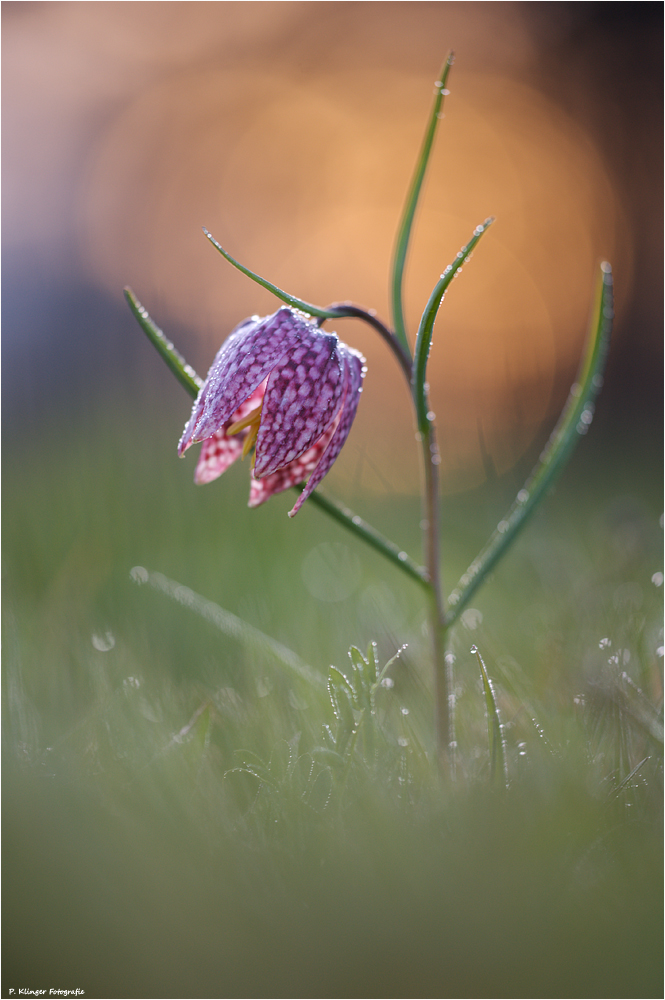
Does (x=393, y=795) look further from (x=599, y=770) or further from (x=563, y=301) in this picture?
(x=563, y=301)

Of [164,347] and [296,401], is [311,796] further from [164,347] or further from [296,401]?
[164,347]

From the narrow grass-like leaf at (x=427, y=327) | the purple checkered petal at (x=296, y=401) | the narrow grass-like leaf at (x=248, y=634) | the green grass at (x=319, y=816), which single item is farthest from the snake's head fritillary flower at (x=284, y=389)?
the green grass at (x=319, y=816)

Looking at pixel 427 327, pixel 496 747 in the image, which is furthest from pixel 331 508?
pixel 496 747

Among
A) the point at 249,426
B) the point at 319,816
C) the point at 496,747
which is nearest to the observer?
the point at 319,816

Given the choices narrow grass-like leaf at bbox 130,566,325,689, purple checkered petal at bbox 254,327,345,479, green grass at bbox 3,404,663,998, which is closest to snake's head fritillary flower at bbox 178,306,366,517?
purple checkered petal at bbox 254,327,345,479

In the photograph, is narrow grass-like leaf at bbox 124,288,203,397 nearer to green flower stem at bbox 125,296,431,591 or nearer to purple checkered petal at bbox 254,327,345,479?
green flower stem at bbox 125,296,431,591

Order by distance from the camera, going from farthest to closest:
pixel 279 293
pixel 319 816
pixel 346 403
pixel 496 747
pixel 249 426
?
1. pixel 249 426
2. pixel 346 403
3. pixel 279 293
4. pixel 496 747
5. pixel 319 816

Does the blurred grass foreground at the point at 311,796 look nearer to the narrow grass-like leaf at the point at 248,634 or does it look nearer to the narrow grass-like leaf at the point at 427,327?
the narrow grass-like leaf at the point at 248,634
